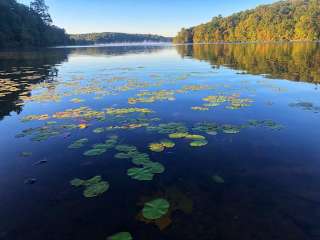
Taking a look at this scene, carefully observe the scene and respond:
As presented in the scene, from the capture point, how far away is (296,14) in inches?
4200

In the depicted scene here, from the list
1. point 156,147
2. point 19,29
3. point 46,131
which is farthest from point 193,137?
point 19,29

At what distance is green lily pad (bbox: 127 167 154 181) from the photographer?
16.7ft

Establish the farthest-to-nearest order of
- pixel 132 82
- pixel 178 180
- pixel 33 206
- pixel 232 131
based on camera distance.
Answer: pixel 132 82
pixel 232 131
pixel 178 180
pixel 33 206

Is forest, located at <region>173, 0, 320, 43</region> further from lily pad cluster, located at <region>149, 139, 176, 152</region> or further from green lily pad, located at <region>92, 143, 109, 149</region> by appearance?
green lily pad, located at <region>92, 143, 109, 149</region>

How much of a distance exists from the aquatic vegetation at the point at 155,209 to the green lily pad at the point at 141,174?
781 mm

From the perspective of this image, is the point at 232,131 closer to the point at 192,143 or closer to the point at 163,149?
the point at 192,143

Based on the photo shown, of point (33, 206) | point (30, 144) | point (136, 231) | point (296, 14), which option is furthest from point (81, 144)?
point (296, 14)

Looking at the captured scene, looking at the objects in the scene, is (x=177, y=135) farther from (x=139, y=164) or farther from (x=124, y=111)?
(x=124, y=111)

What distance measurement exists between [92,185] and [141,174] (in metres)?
0.94

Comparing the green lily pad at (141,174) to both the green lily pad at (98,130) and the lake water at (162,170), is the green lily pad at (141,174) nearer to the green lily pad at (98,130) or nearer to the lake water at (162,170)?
the lake water at (162,170)

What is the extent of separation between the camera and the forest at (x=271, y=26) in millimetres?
94325

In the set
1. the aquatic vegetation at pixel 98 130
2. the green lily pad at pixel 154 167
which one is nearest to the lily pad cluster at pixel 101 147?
the aquatic vegetation at pixel 98 130

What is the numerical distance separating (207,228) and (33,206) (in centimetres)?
284

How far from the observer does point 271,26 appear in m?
113
